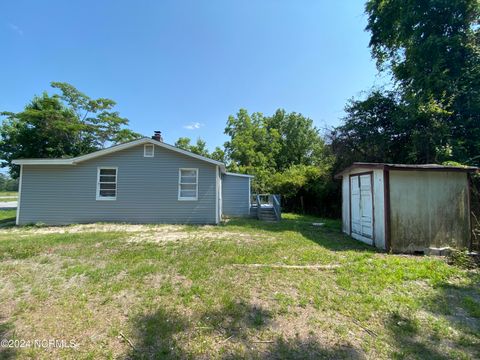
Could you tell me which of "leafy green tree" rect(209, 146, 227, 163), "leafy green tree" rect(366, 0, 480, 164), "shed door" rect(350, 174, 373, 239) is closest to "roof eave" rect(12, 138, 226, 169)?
"shed door" rect(350, 174, 373, 239)

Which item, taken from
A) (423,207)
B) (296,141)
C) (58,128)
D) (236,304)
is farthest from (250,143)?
(236,304)

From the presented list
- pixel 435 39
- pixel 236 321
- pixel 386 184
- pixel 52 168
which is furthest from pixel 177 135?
pixel 236 321

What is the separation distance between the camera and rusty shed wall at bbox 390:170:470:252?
6812 millimetres

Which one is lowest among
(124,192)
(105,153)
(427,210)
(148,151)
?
(427,210)

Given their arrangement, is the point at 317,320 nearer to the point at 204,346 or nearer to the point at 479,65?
the point at 204,346

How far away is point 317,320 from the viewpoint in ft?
10.7

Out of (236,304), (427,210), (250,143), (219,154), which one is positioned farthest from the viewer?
(219,154)

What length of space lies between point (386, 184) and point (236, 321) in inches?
227

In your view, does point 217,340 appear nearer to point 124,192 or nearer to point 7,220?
point 124,192

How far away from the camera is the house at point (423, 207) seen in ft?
22.3

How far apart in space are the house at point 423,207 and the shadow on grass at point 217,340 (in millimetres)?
5137

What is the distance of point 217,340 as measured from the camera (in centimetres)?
284

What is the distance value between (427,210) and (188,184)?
893 cm

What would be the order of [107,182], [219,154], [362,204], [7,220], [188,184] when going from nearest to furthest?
[362,204] → [107,182] → [188,184] → [7,220] → [219,154]
